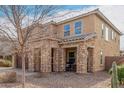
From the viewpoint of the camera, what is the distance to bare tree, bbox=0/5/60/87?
599 centimetres

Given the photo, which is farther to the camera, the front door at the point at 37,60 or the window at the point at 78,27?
the front door at the point at 37,60

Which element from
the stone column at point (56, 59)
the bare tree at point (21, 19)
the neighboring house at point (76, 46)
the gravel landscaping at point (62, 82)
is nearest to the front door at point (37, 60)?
the neighboring house at point (76, 46)

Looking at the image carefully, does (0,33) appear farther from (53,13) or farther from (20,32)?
(53,13)

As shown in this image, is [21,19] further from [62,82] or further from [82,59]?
[82,59]

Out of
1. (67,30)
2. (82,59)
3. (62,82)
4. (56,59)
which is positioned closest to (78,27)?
(67,30)

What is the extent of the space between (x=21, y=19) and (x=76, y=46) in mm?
8118

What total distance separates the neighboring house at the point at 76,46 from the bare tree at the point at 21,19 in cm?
605

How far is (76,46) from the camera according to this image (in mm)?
13719

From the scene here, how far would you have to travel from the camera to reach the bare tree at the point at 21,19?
19.6 ft

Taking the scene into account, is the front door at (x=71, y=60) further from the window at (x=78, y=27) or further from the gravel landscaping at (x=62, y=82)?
the gravel landscaping at (x=62, y=82)
